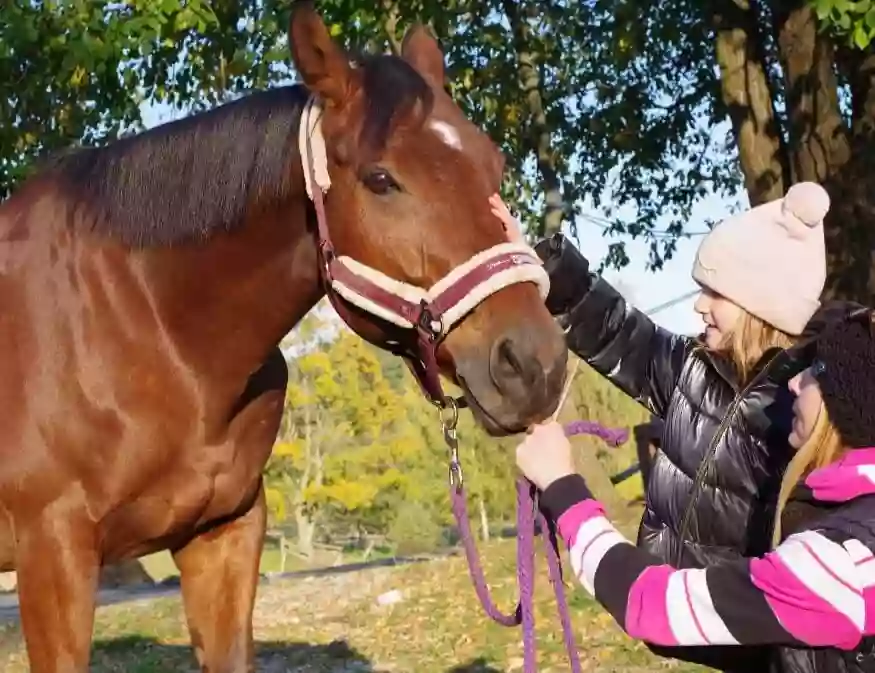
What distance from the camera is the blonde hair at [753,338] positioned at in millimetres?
2855

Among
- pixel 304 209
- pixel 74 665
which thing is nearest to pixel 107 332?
pixel 304 209

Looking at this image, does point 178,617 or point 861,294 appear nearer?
point 861,294

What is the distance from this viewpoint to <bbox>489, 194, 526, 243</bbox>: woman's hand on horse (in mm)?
2574

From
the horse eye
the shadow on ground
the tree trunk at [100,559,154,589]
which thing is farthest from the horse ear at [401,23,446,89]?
the tree trunk at [100,559,154,589]

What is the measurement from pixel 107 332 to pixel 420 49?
1159 millimetres

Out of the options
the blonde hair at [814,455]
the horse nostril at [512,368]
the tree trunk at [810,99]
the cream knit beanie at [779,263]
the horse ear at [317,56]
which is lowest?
the blonde hair at [814,455]

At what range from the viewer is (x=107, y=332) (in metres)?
3.11

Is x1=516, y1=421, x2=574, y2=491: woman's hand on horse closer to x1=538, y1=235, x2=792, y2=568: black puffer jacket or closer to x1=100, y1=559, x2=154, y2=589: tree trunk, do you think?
x1=538, y1=235, x2=792, y2=568: black puffer jacket

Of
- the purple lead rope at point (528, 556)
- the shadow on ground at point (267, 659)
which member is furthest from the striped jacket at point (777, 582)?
the shadow on ground at point (267, 659)

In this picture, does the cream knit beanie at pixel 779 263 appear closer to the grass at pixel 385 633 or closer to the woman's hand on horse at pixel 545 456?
the woman's hand on horse at pixel 545 456

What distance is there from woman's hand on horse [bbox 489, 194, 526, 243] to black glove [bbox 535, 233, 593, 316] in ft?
1.97

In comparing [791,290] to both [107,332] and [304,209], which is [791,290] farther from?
[107,332]

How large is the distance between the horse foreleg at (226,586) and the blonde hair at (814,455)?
1.72 metres

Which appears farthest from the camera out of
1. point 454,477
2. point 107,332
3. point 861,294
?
point 861,294
